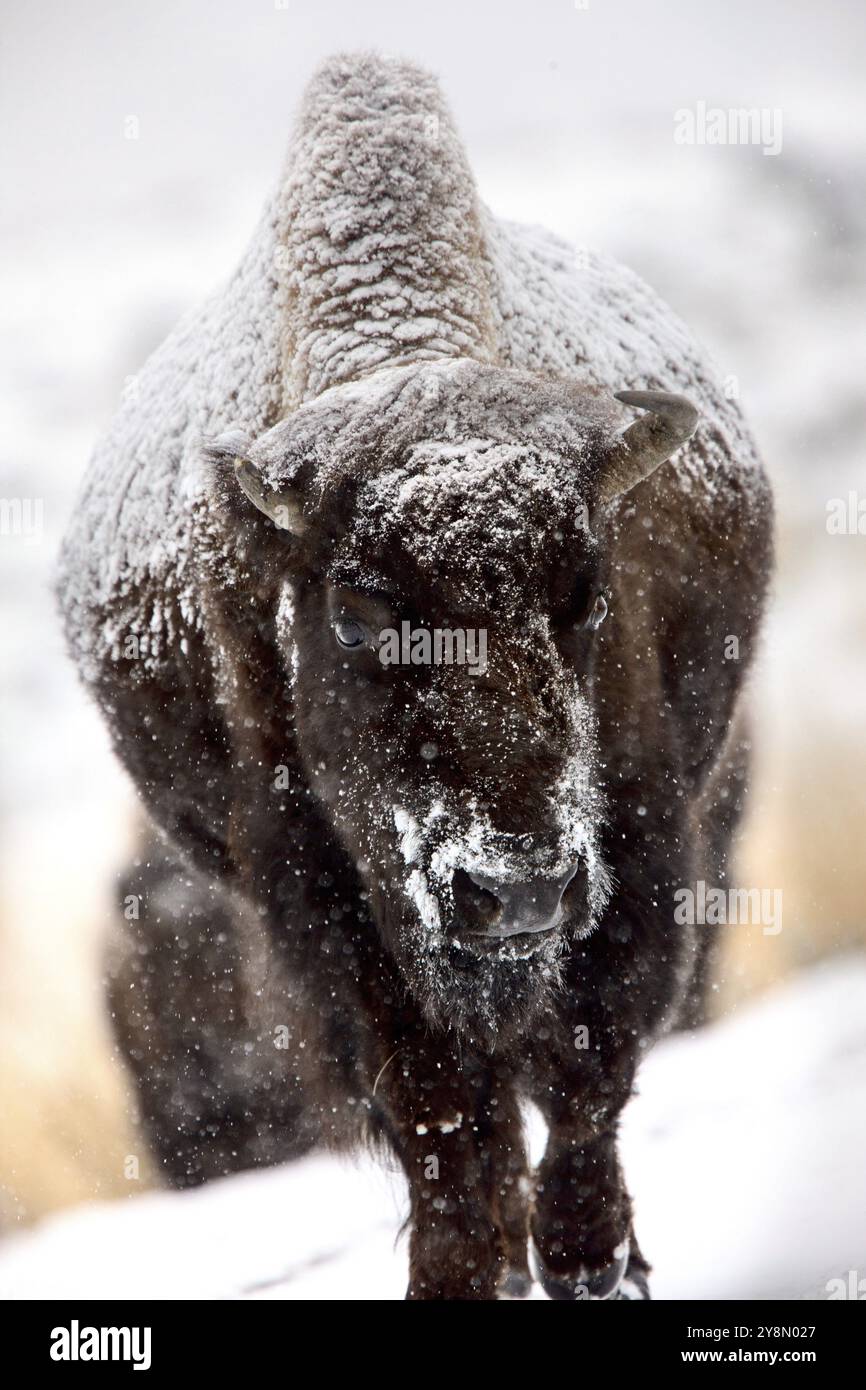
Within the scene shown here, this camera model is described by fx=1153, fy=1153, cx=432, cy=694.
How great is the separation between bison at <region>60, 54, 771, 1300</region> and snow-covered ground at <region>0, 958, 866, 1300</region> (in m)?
0.50

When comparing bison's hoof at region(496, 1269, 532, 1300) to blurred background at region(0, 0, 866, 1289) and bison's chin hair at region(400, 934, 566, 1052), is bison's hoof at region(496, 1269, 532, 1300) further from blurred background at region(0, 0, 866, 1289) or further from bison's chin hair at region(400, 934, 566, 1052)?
blurred background at region(0, 0, 866, 1289)

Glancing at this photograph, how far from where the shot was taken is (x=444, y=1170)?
9.95 feet

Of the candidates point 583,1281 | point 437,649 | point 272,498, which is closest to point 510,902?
point 437,649

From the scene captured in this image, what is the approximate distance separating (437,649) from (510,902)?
59 centimetres

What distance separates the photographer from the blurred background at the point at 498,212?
7.54 m

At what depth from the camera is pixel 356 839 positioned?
291cm

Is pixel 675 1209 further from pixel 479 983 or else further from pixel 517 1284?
pixel 479 983

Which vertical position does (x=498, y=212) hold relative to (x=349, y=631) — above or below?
above

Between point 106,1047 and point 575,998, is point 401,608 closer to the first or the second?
point 575,998

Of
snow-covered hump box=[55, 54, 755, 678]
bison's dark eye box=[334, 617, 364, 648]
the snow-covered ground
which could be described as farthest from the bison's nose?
the snow-covered ground

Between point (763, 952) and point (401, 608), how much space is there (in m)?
5.40

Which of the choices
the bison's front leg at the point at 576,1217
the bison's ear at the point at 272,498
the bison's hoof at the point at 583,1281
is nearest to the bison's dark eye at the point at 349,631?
the bison's ear at the point at 272,498

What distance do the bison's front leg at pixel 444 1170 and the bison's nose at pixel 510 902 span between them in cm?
93

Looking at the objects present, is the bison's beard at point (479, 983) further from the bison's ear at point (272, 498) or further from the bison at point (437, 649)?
the bison's ear at point (272, 498)
